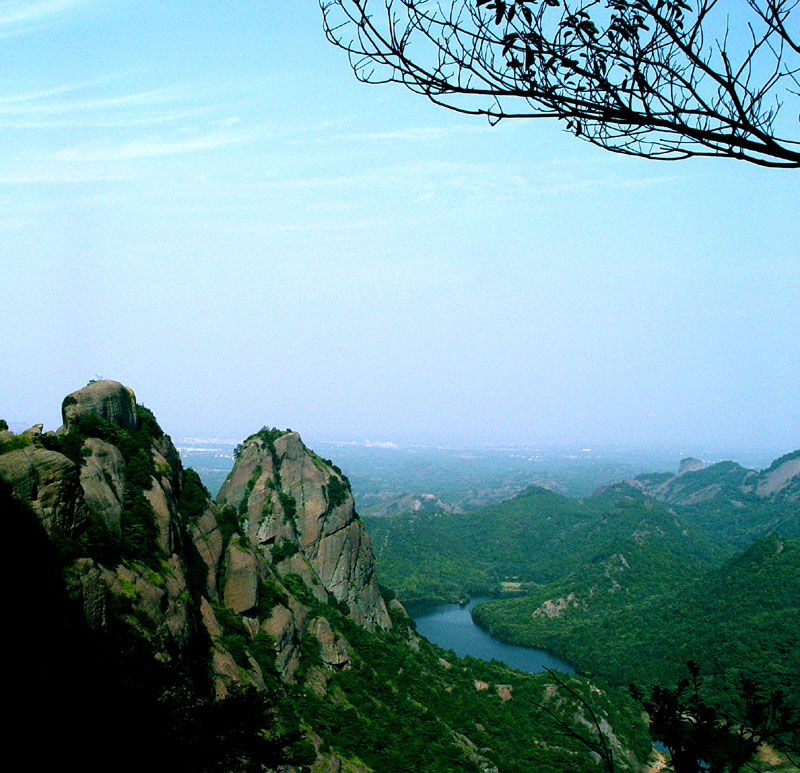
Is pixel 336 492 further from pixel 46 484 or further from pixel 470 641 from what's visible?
pixel 470 641

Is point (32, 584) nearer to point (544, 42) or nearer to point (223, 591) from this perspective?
point (544, 42)

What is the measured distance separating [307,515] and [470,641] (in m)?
44.8

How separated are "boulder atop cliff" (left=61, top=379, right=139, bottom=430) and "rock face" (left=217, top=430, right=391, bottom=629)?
1862 cm

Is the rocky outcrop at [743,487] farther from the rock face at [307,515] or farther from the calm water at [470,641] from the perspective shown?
the rock face at [307,515]

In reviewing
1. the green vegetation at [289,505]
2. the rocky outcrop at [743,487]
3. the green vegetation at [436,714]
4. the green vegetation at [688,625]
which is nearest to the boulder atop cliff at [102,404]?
the green vegetation at [436,714]

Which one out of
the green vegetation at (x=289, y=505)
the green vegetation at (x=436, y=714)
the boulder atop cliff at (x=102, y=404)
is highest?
the boulder atop cliff at (x=102, y=404)

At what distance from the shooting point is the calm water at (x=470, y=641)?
6962 centimetres

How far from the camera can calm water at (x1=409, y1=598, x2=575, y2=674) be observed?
69625mm

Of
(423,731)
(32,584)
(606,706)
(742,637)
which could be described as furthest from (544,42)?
(742,637)

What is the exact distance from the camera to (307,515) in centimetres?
4247

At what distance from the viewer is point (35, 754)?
280 inches

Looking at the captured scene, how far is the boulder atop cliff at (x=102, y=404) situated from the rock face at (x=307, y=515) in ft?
61.1

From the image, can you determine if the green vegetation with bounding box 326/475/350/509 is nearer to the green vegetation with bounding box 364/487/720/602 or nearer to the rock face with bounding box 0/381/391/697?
the rock face with bounding box 0/381/391/697

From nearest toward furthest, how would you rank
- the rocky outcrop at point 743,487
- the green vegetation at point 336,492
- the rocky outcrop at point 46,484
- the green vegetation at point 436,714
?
the rocky outcrop at point 46,484
the green vegetation at point 436,714
the green vegetation at point 336,492
the rocky outcrop at point 743,487
